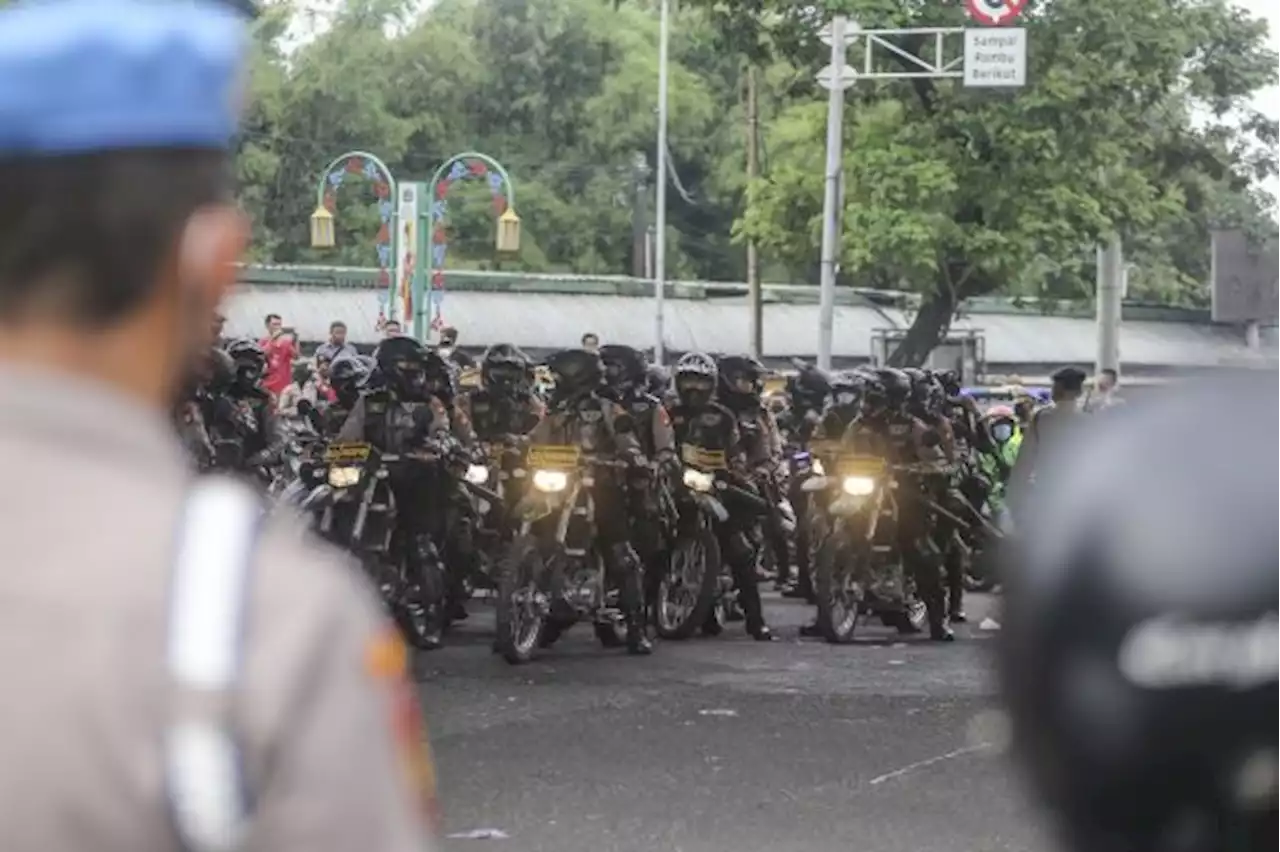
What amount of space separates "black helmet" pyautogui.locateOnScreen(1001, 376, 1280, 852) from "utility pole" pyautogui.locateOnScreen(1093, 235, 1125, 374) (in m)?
32.9

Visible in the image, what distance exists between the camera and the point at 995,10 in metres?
32.3

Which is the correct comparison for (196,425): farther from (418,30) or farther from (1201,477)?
(418,30)

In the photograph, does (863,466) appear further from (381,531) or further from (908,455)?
(381,531)

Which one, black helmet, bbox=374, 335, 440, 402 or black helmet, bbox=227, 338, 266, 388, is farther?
black helmet, bbox=227, 338, 266, 388

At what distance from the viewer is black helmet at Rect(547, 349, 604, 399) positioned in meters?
14.2

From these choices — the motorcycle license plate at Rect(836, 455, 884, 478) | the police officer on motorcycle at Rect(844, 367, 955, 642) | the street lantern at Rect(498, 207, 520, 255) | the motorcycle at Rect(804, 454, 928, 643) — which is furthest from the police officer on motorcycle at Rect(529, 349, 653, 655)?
the street lantern at Rect(498, 207, 520, 255)

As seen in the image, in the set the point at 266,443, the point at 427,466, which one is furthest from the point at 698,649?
the point at 266,443

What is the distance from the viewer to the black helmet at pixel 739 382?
16.4m

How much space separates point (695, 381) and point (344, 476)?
8.84 ft

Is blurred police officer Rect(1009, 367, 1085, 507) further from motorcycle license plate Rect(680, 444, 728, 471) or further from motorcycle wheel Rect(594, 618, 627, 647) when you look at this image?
motorcycle wheel Rect(594, 618, 627, 647)

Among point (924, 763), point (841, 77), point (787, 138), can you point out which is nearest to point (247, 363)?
point (924, 763)

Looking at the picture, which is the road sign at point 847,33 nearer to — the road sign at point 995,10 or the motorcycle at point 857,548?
the road sign at point 995,10

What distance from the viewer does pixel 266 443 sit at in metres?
15.6

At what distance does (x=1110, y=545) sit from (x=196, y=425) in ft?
42.7
